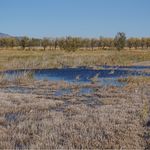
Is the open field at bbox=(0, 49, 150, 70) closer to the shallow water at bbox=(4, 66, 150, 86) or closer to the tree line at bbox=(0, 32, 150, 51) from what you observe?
the shallow water at bbox=(4, 66, 150, 86)

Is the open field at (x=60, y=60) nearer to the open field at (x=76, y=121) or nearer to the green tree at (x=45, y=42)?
the open field at (x=76, y=121)

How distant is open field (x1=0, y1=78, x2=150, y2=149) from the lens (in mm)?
9930

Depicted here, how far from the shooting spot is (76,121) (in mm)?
12398

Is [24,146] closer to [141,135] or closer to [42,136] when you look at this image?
[42,136]

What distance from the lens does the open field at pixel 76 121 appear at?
391 inches

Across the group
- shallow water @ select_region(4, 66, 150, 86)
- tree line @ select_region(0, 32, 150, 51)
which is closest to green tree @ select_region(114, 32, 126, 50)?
tree line @ select_region(0, 32, 150, 51)

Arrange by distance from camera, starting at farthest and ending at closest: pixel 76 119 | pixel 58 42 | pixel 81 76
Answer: pixel 58 42, pixel 81 76, pixel 76 119

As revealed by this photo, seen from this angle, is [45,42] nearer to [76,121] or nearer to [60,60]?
[60,60]

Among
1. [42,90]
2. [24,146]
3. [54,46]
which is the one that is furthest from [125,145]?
[54,46]

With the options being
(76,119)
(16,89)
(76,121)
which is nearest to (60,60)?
(16,89)

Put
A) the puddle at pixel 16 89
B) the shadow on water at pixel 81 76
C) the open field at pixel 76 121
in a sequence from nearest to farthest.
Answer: the open field at pixel 76 121 < the puddle at pixel 16 89 < the shadow on water at pixel 81 76

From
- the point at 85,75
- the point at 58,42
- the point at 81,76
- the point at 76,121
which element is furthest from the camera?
the point at 58,42

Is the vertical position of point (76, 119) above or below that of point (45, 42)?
below

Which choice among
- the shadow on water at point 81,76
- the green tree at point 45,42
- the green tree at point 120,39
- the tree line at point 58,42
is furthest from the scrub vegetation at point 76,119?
the green tree at point 45,42
